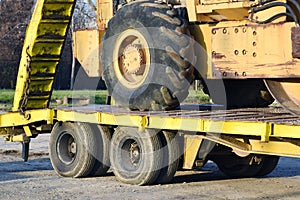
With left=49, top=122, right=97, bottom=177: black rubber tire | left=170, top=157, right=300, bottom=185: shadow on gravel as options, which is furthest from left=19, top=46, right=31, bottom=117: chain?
left=170, top=157, right=300, bottom=185: shadow on gravel

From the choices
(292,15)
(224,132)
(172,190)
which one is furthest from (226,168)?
(292,15)

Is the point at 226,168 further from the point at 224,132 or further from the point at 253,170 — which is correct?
the point at 224,132

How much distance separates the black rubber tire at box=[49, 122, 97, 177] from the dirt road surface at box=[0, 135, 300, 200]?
171 mm

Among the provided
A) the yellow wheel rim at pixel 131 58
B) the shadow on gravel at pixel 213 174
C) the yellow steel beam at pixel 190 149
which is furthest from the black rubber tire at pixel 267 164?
the yellow wheel rim at pixel 131 58

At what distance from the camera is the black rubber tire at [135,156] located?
35.1ft

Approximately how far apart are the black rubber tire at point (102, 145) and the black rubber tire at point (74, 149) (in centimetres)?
6

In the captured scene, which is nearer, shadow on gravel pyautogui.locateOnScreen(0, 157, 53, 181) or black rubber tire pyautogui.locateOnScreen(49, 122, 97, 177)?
black rubber tire pyautogui.locateOnScreen(49, 122, 97, 177)

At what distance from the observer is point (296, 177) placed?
12.3 m

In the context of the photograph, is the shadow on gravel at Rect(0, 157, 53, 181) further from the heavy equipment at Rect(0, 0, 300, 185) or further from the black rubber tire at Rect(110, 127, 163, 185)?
the black rubber tire at Rect(110, 127, 163, 185)

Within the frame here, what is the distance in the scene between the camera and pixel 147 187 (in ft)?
35.3

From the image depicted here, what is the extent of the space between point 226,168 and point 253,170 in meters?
0.46

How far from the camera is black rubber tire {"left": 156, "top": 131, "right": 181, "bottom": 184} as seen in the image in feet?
35.2

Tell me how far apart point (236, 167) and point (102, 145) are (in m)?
2.16

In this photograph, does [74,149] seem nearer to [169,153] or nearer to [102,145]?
[102,145]
